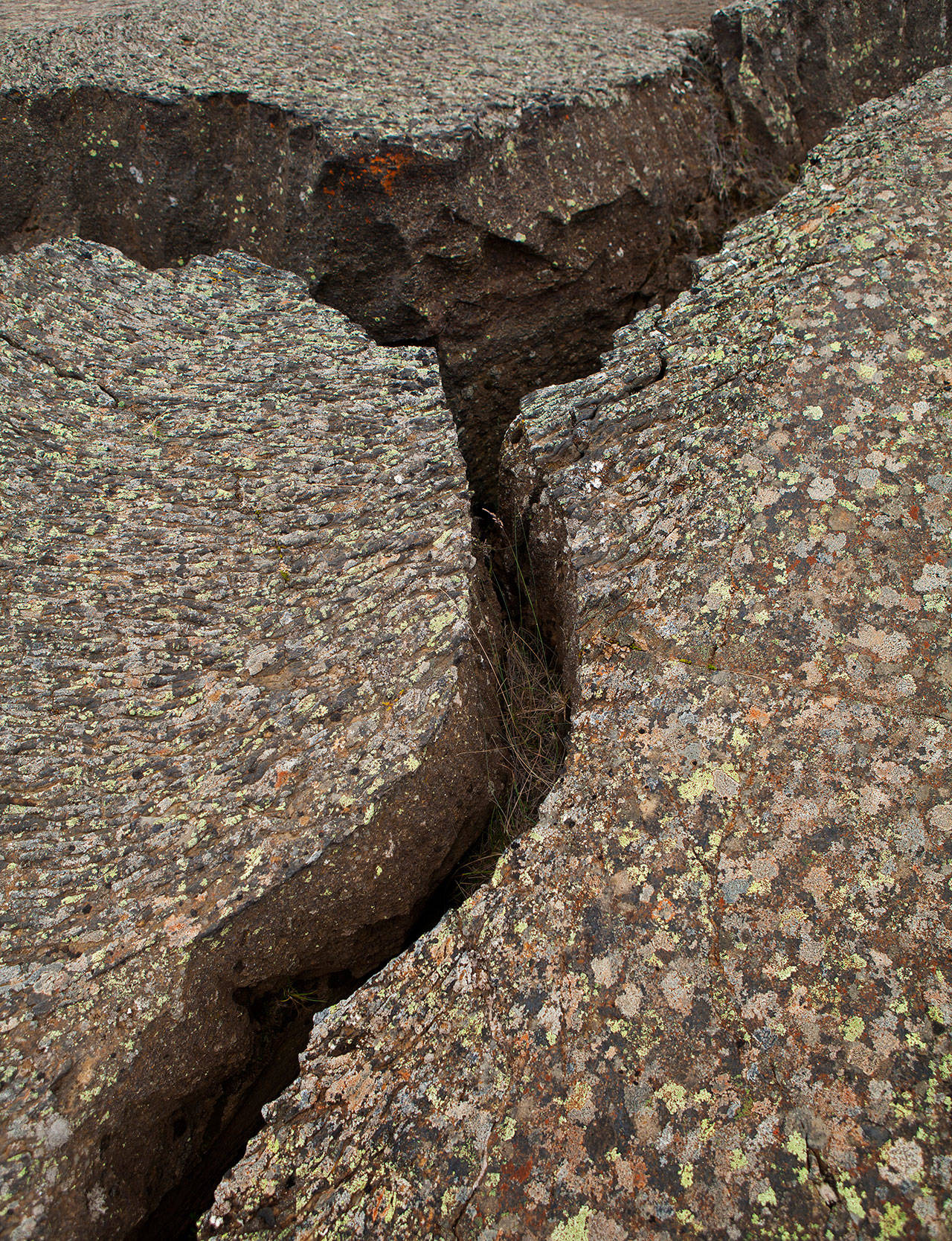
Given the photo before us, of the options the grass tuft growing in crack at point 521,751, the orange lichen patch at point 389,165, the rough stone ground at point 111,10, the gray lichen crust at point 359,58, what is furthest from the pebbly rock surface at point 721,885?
the rough stone ground at point 111,10

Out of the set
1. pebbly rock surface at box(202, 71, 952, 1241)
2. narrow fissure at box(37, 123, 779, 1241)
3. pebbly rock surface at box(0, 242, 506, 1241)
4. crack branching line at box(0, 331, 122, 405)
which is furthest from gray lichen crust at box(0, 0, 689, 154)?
pebbly rock surface at box(202, 71, 952, 1241)

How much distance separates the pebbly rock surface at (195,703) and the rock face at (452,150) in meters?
0.68

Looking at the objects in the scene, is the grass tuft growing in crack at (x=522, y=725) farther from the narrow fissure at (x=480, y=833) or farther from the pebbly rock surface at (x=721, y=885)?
the pebbly rock surface at (x=721, y=885)

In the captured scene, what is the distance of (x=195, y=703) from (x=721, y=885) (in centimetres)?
152

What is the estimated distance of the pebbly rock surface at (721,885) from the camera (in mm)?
1580

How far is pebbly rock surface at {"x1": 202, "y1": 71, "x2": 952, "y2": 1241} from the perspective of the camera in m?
1.58

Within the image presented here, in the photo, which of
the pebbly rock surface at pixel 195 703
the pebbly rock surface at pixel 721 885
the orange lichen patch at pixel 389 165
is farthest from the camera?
the orange lichen patch at pixel 389 165

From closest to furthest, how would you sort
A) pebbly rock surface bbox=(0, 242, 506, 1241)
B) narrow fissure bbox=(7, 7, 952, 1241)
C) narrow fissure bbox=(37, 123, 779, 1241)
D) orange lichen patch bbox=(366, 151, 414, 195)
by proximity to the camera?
1. pebbly rock surface bbox=(0, 242, 506, 1241)
2. narrow fissure bbox=(37, 123, 779, 1241)
3. narrow fissure bbox=(7, 7, 952, 1241)
4. orange lichen patch bbox=(366, 151, 414, 195)

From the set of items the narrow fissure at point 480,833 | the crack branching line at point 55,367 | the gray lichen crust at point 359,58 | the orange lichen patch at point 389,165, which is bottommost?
the narrow fissure at point 480,833

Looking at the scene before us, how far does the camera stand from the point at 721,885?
6.07 feet

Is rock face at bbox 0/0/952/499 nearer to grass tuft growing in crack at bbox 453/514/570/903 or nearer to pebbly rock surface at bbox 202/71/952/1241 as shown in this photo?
grass tuft growing in crack at bbox 453/514/570/903

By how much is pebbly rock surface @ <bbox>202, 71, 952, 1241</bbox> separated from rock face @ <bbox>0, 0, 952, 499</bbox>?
1.35 meters

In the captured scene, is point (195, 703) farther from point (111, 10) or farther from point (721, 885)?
point (111, 10)

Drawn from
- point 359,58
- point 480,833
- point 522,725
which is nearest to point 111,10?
point 359,58
